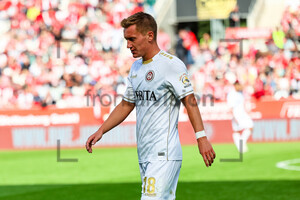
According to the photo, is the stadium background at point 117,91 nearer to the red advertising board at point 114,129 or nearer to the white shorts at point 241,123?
the red advertising board at point 114,129

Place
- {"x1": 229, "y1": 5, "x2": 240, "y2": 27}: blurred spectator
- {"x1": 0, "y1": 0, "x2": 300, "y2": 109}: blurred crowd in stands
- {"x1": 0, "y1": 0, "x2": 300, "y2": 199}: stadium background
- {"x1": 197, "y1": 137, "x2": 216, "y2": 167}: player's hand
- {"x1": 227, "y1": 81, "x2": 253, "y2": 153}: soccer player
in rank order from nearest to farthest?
1. {"x1": 197, "y1": 137, "x2": 216, "y2": 167}: player's hand
2. {"x1": 0, "y1": 0, "x2": 300, "y2": 199}: stadium background
3. {"x1": 227, "y1": 81, "x2": 253, "y2": 153}: soccer player
4. {"x1": 0, "y1": 0, "x2": 300, "y2": 109}: blurred crowd in stands
5. {"x1": 229, "y1": 5, "x2": 240, "y2": 27}: blurred spectator

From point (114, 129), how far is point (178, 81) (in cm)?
1634

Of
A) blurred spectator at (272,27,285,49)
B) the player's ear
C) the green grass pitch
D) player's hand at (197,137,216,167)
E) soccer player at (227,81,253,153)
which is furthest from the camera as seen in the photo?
blurred spectator at (272,27,285,49)

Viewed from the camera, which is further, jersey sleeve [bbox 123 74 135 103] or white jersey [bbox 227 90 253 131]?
white jersey [bbox 227 90 253 131]

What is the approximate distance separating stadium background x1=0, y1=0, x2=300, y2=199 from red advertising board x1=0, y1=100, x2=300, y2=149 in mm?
35

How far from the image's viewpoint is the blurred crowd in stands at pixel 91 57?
75.4 ft

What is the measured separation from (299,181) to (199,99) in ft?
33.2

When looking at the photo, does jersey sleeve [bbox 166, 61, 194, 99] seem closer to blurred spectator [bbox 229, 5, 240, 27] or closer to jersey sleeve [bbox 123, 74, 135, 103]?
jersey sleeve [bbox 123, 74, 135, 103]

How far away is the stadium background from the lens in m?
12.5

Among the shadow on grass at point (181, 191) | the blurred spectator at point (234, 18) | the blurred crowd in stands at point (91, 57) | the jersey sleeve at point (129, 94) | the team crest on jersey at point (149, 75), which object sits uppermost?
the blurred spectator at point (234, 18)

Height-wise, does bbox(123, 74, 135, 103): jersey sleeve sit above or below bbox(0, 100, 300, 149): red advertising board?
above

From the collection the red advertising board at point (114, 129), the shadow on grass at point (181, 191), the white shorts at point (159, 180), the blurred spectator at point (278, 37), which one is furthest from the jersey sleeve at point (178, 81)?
the blurred spectator at point (278, 37)

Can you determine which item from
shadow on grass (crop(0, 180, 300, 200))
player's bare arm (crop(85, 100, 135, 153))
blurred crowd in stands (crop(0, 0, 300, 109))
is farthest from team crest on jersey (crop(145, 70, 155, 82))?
blurred crowd in stands (crop(0, 0, 300, 109))

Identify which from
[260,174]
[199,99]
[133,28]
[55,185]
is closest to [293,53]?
[199,99]
